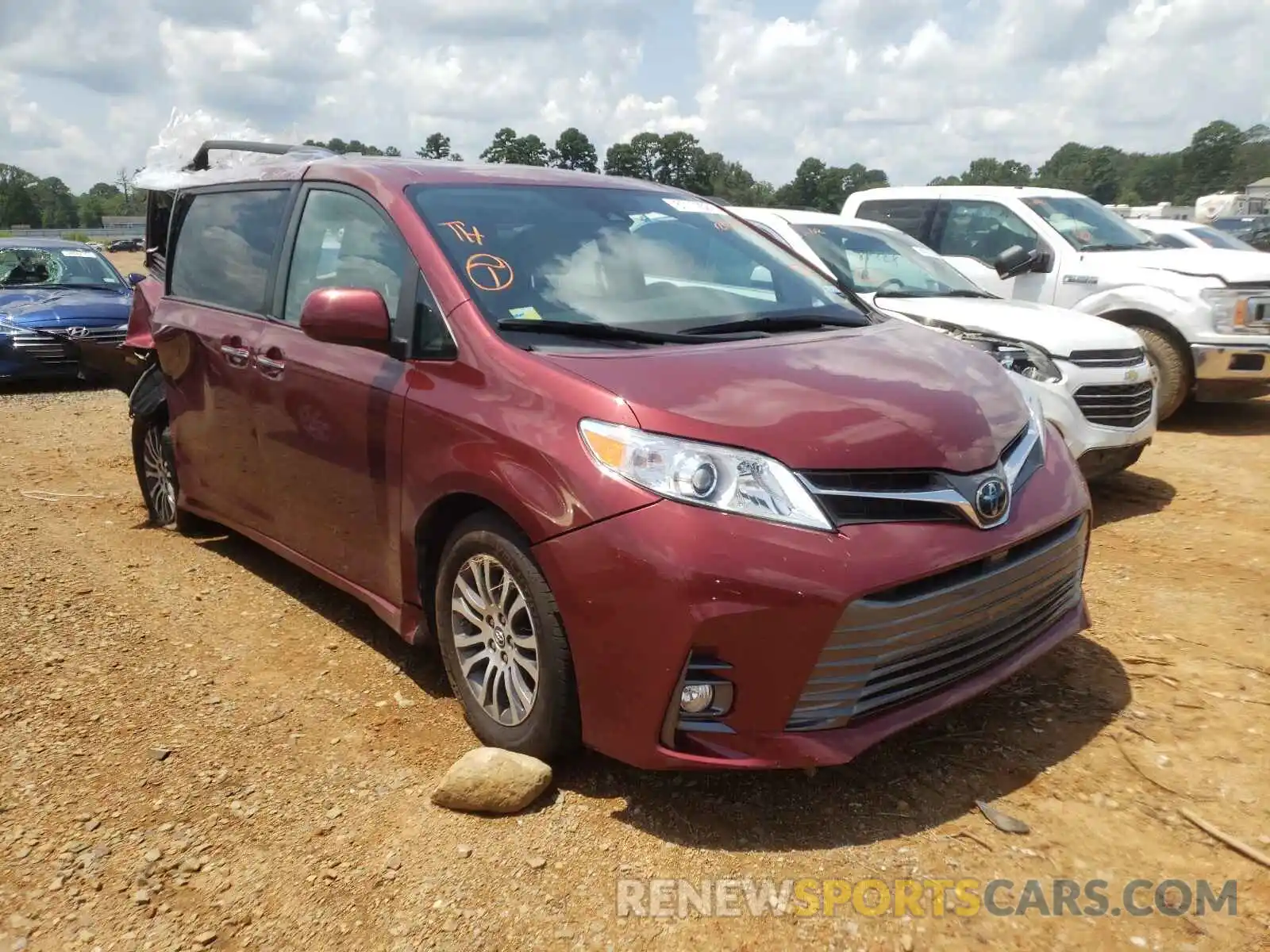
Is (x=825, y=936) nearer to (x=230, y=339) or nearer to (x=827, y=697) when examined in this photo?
(x=827, y=697)

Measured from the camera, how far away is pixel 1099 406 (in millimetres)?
5664

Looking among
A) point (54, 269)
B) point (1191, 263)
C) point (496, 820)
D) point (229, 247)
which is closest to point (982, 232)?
point (1191, 263)

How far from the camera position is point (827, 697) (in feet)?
8.46

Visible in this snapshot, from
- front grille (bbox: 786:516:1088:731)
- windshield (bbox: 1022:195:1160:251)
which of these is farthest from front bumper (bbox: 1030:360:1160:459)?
windshield (bbox: 1022:195:1160:251)

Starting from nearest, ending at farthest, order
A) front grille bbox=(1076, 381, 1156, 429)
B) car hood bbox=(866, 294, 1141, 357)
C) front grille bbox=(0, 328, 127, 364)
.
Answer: front grille bbox=(1076, 381, 1156, 429) < car hood bbox=(866, 294, 1141, 357) < front grille bbox=(0, 328, 127, 364)

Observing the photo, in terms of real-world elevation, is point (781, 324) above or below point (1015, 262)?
below

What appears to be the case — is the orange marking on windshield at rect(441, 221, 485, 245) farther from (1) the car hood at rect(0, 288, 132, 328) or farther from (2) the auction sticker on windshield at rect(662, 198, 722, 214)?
(1) the car hood at rect(0, 288, 132, 328)

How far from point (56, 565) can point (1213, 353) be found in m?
7.90

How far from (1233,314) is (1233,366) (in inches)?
16.0

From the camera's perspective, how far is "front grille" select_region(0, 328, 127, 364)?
10398 millimetres

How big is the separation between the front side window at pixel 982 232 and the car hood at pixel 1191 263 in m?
0.56

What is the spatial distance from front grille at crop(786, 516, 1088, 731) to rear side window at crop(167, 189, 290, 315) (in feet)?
9.36

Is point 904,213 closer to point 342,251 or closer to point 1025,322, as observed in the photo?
point 1025,322

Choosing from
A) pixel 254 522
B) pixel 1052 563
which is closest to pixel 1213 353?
pixel 1052 563
